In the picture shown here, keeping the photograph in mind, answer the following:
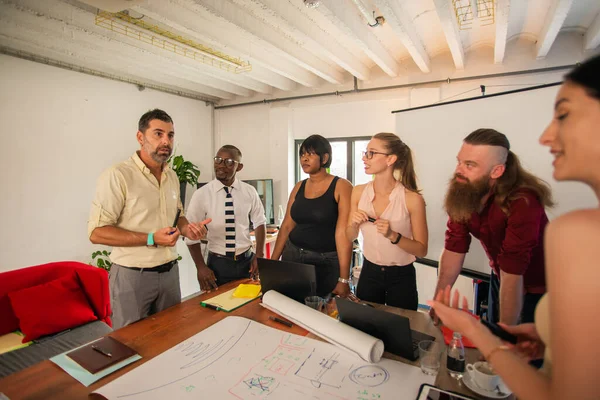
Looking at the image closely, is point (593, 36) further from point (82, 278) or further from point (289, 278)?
point (82, 278)

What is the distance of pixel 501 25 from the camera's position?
2.83 metres

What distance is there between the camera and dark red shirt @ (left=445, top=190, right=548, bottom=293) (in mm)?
1407

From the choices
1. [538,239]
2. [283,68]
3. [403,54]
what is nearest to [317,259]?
[538,239]

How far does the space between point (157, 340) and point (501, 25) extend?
11.4 feet

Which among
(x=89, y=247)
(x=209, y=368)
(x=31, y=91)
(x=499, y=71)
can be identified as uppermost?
(x=499, y=71)

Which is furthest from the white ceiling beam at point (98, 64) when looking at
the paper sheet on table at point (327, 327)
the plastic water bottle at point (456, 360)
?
the plastic water bottle at point (456, 360)

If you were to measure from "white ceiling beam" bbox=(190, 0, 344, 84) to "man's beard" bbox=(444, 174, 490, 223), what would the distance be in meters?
2.23

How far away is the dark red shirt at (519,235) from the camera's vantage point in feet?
4.62

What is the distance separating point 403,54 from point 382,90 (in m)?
0.57

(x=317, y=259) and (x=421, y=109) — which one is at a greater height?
(x=421, y=109)

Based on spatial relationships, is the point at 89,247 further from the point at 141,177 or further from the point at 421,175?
the point at 421,175

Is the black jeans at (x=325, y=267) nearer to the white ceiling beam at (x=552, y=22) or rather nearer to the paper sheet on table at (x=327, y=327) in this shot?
the paper sheet on table at (x=327, y=327)

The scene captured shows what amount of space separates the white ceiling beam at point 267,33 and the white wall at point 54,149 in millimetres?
2403

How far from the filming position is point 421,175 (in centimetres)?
366
